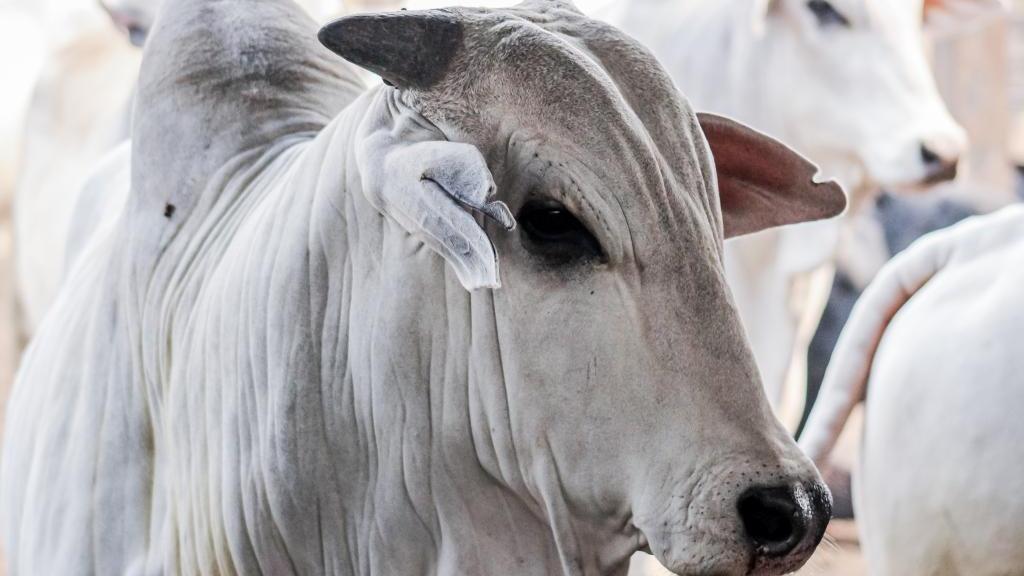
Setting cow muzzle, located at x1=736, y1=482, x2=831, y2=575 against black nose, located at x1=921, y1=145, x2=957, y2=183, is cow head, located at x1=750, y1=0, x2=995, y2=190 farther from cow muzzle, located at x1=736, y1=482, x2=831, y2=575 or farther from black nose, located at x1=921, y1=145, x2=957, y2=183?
cow muzzle, located at x1=736, y1=482, x2=831, y2=575

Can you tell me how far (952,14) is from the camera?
3.67 m

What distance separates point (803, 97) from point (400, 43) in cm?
219

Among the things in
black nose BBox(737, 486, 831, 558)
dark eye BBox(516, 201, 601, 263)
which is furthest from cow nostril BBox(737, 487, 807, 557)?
dark eye BBox(516, 201, 601, 263)

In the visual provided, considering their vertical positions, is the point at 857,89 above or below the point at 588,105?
below

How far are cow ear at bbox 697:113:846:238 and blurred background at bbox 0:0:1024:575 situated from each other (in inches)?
67.0

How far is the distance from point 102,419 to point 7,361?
490cm

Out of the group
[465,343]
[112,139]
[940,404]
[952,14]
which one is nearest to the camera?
[465,343]

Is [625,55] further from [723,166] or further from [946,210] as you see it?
[946,210]

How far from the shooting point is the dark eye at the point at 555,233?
4.31ft

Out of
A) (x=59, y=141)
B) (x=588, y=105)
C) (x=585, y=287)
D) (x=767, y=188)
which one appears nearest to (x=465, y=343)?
(x=585, y=287)

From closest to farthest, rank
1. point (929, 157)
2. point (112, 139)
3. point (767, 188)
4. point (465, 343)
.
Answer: point (465, 343), point (767, 188), point (929, 157), point (112, 139)

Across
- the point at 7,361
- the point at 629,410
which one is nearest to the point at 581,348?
the point at 629,410

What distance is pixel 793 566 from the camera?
1.30 metres

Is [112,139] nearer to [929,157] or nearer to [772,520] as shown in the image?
[929,157]
